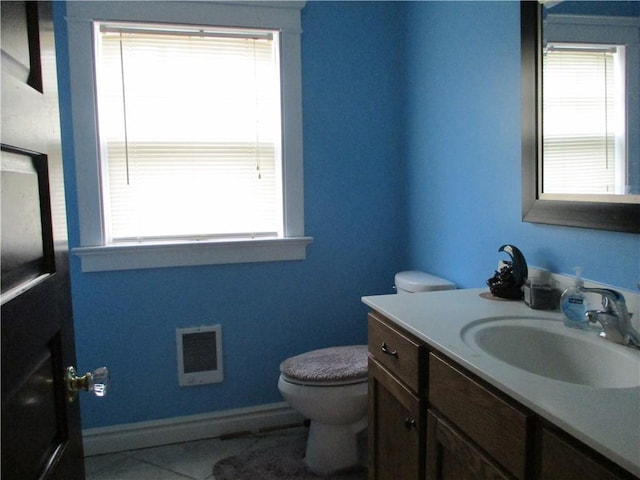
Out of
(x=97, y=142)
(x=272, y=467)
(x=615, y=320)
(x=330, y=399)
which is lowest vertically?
(x=272, y=467)

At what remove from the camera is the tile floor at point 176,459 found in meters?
2.00

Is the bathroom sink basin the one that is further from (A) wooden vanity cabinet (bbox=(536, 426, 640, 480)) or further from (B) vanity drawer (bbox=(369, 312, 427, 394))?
(A) wooden vanity cabinet (bbox=(536, 426, 640, 480))

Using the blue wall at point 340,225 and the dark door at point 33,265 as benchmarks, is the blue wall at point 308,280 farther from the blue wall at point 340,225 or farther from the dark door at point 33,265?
the dark door at point 33,265

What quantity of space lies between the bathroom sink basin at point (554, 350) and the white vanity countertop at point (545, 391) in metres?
0.04

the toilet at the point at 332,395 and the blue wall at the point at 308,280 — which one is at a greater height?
the blue wall at the point at 308,280

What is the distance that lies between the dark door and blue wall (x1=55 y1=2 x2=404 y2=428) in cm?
129

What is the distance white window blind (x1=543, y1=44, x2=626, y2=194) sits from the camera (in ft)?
4.01

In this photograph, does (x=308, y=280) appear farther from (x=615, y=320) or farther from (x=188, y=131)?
(x=615, y=320)

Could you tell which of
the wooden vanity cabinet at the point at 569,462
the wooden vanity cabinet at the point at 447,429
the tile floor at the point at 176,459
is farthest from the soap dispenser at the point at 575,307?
the tile floor at the point at 176,459

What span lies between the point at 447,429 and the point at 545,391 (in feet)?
1.09

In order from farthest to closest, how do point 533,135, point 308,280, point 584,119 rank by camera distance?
point 308,280
point 533,135
point 584,119

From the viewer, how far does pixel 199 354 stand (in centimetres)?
225

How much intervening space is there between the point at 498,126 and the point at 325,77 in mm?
941

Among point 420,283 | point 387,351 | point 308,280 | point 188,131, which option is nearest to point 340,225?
point 308,280
